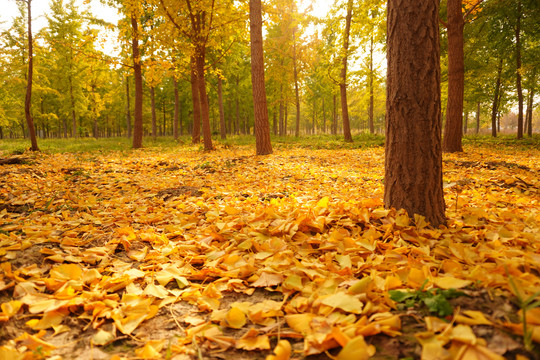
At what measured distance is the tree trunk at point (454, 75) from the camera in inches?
287

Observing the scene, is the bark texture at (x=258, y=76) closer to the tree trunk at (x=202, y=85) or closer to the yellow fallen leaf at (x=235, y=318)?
the tree trunk at (x=202, y=85)

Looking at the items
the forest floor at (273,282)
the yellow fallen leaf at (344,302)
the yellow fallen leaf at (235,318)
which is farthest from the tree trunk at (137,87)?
the yellow fallen leaf at (344,302)

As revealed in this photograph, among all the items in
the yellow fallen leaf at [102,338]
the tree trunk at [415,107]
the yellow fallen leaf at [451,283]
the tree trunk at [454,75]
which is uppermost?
the tree trunk at [454,75]

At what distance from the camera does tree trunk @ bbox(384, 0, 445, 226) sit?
2109 mm

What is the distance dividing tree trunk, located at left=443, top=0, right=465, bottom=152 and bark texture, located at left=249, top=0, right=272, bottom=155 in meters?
4.96

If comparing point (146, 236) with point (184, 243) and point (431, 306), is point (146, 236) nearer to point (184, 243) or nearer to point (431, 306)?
point (184, 243)

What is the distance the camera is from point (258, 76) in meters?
7.41

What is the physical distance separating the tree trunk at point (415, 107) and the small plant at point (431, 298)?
1.12 meters

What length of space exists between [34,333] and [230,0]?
9906 mm

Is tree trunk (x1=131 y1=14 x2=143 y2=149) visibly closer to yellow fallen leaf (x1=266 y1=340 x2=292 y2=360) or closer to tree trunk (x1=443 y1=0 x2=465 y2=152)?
tree trunk (x1=443 y1=0 x2=465 y2=152)

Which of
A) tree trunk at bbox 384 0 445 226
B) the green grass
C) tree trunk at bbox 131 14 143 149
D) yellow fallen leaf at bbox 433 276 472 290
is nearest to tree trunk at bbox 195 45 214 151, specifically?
the green grass

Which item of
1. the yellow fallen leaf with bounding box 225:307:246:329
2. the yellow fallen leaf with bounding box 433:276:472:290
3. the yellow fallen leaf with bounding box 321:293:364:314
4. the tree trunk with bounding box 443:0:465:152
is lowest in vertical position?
the yellow fallen leaf with bounding box 225:307:246:329

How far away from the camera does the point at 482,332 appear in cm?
98

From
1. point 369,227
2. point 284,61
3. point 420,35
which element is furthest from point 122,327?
point 284,61
